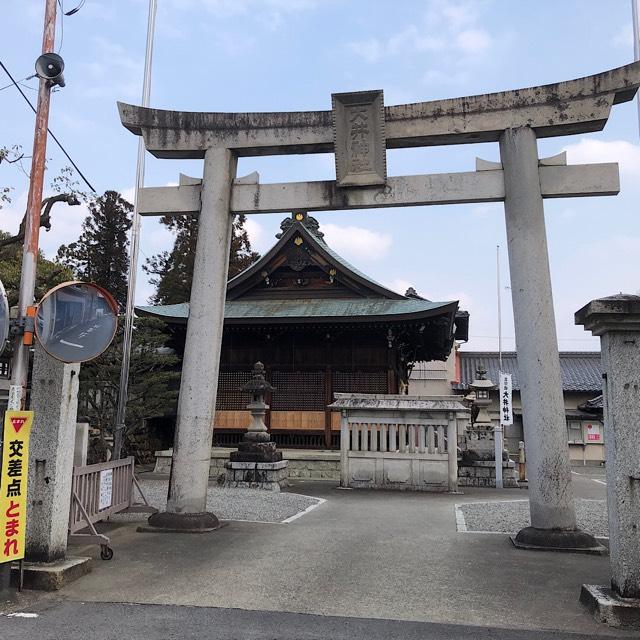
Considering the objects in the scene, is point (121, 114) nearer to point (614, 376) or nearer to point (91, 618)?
point (91, 618)

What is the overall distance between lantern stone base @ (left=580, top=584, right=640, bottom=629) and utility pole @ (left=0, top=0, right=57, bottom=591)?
16.0 feet

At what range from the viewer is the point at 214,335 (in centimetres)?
810

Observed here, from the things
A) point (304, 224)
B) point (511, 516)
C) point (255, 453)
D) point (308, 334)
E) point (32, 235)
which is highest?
point (304, 224)

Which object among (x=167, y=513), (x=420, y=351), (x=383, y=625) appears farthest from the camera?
(x=420, y=351)

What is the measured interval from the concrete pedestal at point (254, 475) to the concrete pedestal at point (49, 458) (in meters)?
8.14

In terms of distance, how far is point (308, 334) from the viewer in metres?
19.3

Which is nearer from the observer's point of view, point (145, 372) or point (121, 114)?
point (121, 114)

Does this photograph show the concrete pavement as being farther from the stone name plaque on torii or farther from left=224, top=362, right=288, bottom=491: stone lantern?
left=224, top=362, right=288, bottom=491: stone lantern

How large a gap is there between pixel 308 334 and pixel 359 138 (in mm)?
11623

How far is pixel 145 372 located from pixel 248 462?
6127 mm

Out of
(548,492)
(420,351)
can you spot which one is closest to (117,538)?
(548,492)

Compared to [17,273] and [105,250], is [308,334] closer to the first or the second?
[17,273]

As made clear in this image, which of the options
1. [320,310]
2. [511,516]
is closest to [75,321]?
[511,516]

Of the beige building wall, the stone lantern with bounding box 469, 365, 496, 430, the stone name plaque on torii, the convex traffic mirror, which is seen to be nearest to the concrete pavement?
the convex traffic mirror
